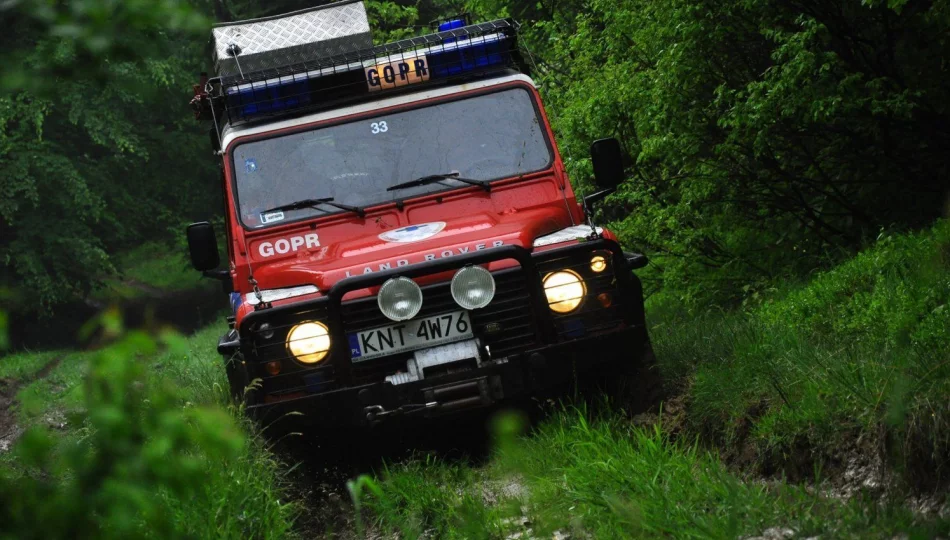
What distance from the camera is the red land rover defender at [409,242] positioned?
6.26 meters

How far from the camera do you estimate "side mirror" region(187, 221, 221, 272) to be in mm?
7516

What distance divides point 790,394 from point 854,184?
553 cm

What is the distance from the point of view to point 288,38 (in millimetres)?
8859

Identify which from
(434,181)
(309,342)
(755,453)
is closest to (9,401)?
(434,181)

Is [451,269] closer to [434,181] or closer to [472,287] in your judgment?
[472,287]

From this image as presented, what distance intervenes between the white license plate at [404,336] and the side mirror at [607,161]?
152 cm

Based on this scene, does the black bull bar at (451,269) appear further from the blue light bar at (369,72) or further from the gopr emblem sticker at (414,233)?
the blue light bar at (369,72)

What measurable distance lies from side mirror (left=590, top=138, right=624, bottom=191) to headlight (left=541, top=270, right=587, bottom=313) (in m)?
1.09

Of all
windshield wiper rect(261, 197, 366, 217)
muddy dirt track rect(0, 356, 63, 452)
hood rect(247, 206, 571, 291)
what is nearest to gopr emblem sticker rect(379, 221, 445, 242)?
hood rect(247, 206, 571, 291)

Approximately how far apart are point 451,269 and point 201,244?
6.74ft

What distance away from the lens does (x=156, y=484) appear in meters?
1.86

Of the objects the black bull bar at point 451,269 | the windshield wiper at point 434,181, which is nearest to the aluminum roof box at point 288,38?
the windshield wiper at point 434,181

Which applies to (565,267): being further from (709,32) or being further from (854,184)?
(854,184)

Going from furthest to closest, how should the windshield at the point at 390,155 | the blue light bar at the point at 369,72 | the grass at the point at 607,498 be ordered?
the blue light bar at the point at 369,72 < the windshield at the point at 390,155 < the grass at the point at 607,498
